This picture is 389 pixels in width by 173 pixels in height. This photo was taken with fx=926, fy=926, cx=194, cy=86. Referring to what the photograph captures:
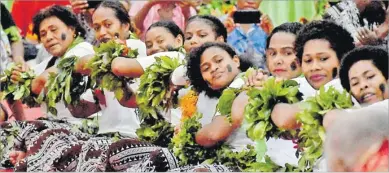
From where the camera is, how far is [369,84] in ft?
10.7

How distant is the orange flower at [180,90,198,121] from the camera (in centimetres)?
355

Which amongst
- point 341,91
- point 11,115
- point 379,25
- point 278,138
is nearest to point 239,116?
point 278,138

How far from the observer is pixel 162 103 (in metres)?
3.60

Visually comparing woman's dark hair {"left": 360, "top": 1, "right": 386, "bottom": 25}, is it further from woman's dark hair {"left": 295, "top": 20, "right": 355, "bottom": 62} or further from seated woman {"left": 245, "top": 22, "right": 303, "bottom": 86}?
seated woman {"left": 245, "top": 22, "right": 303, "bottom": 86}

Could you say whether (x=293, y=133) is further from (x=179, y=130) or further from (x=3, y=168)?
(x=3, y=168)

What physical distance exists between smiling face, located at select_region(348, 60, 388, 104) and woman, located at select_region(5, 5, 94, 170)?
109 cm

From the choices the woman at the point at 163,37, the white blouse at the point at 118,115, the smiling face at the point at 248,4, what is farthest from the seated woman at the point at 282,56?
the white blouse at the point at 118,115

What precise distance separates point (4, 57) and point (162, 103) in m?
0.69

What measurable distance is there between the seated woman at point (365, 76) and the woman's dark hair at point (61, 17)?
1.09 metres

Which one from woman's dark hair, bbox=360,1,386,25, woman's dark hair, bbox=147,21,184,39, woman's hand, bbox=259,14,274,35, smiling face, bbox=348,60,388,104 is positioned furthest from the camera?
woman's dark hair, bbox=147,21,184,39

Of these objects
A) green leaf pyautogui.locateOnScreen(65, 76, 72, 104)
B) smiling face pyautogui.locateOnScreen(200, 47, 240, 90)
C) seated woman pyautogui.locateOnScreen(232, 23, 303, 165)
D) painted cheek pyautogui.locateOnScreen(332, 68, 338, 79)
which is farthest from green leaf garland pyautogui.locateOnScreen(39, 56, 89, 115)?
painted cheek pyautogui.locateOnScreen(332, 68, 338, 79)

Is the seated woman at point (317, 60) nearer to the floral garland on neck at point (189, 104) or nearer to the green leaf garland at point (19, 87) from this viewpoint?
the floral garland on neck at point (189, 104)

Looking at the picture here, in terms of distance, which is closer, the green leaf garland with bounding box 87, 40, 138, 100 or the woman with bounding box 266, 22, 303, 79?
the woman with bounding box 266, 22, 303, 79

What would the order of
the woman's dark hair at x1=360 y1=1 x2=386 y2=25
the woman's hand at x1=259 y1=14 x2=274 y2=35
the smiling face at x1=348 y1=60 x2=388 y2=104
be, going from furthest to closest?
the woman's hand at x1=259 y1=14 x2=274 y2=35 < the woman's dark hair at x1=360 y1=1 x2=386 y2=25 < the smiling face at x1=348 y1=60 x2=388 y2=104
